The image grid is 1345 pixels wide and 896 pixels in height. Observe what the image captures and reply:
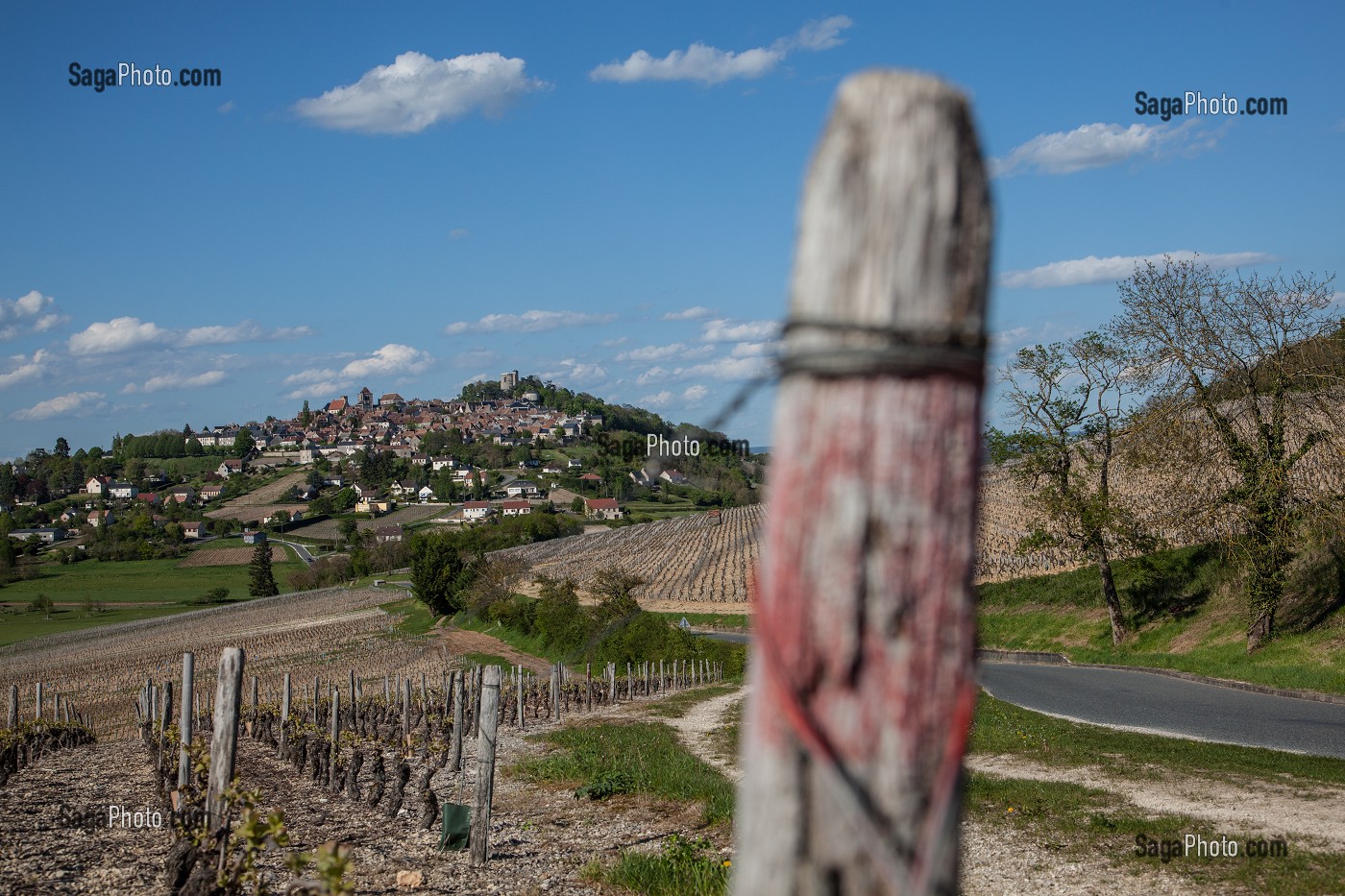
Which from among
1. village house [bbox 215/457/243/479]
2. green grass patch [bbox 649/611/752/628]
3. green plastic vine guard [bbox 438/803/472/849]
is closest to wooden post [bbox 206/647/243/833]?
green plastic vine guard [bbox 438/803/472/849]

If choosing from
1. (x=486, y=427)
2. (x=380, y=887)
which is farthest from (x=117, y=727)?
(x=486, y=427)

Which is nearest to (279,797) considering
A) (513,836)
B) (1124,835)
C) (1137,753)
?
(513,836)

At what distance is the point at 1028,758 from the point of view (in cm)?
1240

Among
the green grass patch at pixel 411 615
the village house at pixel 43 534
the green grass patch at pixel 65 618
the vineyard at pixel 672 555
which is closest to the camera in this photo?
the vineyard at pixel 672 555

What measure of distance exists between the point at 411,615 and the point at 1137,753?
49844 millimetres

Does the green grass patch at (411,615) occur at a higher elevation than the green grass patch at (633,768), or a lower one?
lower

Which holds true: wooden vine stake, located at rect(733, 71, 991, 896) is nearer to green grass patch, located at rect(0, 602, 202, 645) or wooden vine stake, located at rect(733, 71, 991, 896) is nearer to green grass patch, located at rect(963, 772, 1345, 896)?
green grass patch, located at rect(963, 772, 1345, 896)

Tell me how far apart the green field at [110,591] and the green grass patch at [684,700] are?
46.0m

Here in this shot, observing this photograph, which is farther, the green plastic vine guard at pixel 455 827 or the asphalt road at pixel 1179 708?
the asphalt road at pixel 1179 708

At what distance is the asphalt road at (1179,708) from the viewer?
47.4 feet

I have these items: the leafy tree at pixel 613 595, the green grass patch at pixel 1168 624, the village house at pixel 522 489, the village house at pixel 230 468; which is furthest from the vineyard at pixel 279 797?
the village house at pixel 230 468

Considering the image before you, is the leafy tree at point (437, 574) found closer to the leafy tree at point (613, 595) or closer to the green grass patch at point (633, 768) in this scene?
the leafy tree at point (613, 595)

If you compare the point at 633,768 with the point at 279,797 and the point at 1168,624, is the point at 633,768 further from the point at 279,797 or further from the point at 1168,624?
the point at 1168,624

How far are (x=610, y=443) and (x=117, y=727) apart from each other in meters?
23.0
